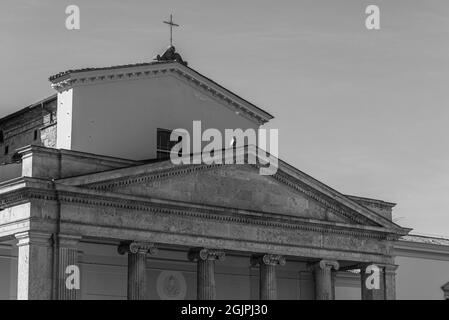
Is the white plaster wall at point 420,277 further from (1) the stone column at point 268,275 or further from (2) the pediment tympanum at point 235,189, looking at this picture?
(1) the stone column at point 268,275

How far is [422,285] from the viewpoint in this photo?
49000 mm

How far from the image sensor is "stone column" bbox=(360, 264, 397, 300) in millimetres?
41969

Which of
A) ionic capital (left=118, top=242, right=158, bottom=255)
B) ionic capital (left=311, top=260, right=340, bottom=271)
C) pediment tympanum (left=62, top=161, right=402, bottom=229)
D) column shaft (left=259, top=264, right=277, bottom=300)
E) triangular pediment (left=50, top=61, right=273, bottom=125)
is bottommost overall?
column shaft (left=259, top=264, right=277, bottom=300)

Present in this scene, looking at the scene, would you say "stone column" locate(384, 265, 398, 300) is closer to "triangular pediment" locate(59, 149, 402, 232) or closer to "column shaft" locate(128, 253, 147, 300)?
"triangular pediment" locate(59, 149, 402, 232)

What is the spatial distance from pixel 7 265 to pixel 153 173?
6129 mm

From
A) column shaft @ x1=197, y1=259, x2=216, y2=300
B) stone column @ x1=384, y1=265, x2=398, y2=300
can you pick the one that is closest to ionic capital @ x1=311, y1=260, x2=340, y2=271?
stone column @ x1=384, y1=265, x2=398, y2=300

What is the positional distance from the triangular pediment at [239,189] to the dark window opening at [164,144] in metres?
3.67

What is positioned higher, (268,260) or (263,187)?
(263,187)

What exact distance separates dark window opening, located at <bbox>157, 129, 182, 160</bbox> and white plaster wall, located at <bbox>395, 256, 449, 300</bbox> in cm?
1255

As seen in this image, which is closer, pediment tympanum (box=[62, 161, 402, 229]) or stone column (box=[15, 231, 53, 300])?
stone column (box=[15, 231, 53, 300])

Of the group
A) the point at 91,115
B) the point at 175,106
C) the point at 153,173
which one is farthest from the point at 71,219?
the point at 175,106
